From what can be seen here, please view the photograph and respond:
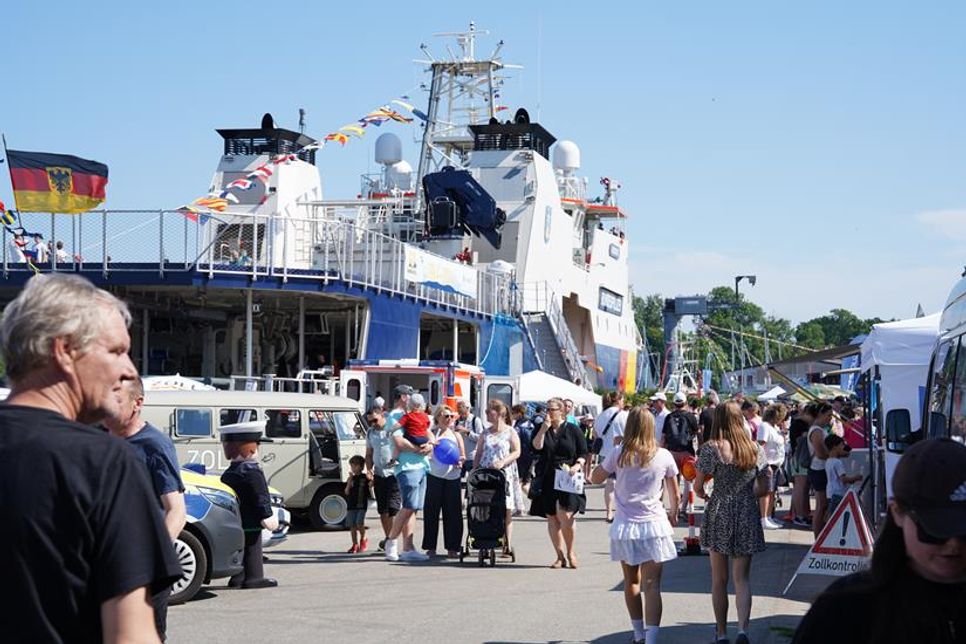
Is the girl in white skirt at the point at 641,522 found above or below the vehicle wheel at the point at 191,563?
above

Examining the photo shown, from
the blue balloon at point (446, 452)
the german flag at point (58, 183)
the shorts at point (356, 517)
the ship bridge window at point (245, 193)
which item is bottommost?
the shorts at point (356, 517)

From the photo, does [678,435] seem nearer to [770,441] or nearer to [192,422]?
[770,441]

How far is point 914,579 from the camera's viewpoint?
295cm

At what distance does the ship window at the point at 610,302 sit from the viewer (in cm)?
5009

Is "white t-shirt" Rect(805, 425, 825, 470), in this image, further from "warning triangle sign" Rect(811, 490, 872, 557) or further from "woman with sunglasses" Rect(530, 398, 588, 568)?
"warning triangle sign" Rect(811, 490, 872, 557)

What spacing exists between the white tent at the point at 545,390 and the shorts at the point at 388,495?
45.2 feet

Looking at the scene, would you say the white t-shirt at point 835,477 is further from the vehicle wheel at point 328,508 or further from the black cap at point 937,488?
the black cap at point 937,488

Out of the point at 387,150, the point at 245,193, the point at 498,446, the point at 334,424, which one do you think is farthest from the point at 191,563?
the point at 387,150

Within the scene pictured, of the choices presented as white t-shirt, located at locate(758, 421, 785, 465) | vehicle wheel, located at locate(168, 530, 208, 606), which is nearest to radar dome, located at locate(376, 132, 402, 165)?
white t-shirt, located at locate(758, 421, 785, 465)

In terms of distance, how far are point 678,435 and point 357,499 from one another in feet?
18.0

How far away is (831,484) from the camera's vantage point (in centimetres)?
1480

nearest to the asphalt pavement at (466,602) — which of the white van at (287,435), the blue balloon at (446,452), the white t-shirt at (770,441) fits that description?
the blue balloon at (446,452)

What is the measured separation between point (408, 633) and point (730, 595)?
131 inches

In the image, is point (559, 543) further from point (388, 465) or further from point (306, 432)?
point (306, 432)
